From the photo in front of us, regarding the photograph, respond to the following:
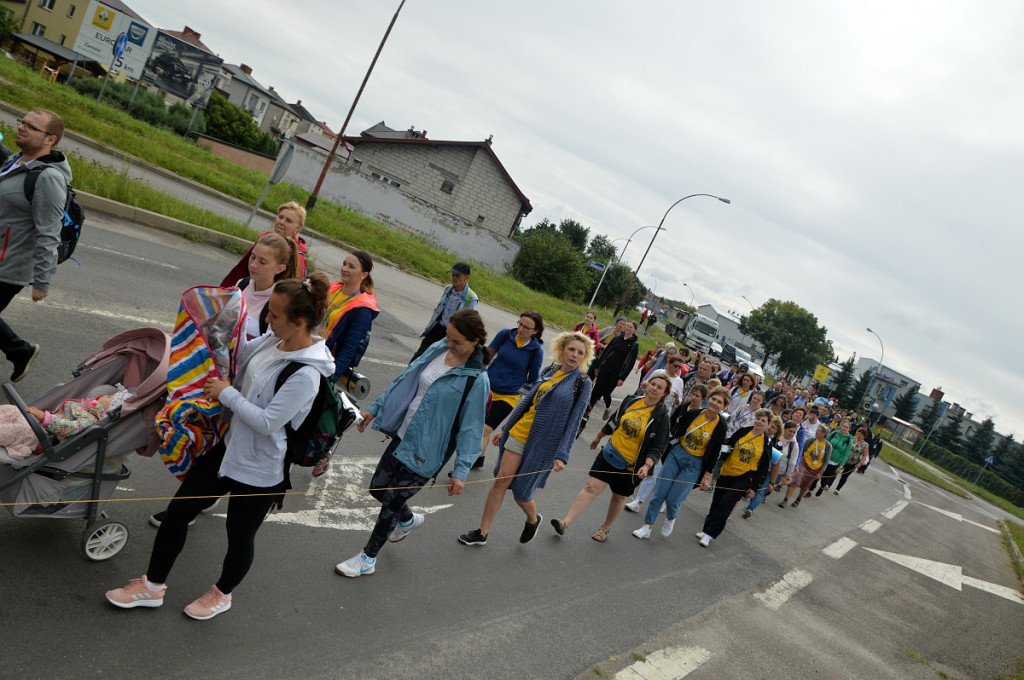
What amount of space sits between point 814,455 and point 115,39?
52.6 metres

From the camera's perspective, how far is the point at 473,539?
19.2 feet

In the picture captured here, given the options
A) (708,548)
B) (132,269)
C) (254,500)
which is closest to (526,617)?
(254,500)

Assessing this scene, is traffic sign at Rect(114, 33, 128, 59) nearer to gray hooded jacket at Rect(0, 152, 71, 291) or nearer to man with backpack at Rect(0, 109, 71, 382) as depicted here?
man with backpack at Rect(0, 109, 71, 382)

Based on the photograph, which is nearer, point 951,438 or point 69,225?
point 69,225

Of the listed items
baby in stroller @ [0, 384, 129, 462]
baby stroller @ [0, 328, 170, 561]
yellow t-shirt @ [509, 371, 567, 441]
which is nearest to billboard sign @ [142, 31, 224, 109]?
yellow t-shirt @ [509, 371, 567, 441]

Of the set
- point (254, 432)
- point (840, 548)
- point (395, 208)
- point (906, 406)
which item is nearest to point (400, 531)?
point (254, 432)

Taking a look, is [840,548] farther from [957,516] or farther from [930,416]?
[930,416]

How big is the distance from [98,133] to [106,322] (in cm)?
1891

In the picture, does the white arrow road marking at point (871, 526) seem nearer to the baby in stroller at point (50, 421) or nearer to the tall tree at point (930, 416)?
the baby in stroller at point (50, 421)

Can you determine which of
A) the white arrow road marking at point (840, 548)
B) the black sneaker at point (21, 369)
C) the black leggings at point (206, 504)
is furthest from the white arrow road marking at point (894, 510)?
the black sneaker at point (21, 369)

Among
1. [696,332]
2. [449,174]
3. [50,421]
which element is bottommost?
[50,421]

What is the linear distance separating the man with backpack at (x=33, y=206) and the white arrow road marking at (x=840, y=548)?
34.3 ft

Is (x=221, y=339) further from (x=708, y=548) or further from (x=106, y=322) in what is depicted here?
(x=708, y=548)

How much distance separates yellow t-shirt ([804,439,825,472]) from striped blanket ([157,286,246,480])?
11514 millimetres
